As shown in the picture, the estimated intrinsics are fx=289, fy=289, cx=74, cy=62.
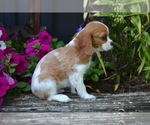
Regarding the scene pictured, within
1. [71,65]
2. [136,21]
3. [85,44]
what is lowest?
[71,65]

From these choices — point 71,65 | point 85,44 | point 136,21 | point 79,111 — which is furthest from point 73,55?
point 136,21

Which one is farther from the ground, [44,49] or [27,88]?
[44,49]

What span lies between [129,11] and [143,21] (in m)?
0.27

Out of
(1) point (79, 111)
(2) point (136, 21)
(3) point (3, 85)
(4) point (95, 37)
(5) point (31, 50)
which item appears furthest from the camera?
(5) point (31, 50)

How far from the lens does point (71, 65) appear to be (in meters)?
3.45

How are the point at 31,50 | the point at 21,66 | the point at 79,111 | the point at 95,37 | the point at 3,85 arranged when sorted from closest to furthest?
the point at 79,111
the point at 3,85
the point at 95,37
the point at 21,66
the point at 31,50

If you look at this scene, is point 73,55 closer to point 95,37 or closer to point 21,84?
point 95,37

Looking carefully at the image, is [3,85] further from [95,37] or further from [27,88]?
[95,37]

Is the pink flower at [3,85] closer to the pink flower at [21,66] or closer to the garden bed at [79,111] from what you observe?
the garden bed at [79,111]

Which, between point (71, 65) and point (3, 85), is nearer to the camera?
point (3, 85)

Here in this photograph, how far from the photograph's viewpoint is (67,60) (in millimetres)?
3479

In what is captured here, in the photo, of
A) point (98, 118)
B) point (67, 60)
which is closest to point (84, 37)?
point (67, 60)

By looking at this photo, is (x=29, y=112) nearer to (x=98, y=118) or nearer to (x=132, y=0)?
(x=98, y=118)

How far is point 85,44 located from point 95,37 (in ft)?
0.57
